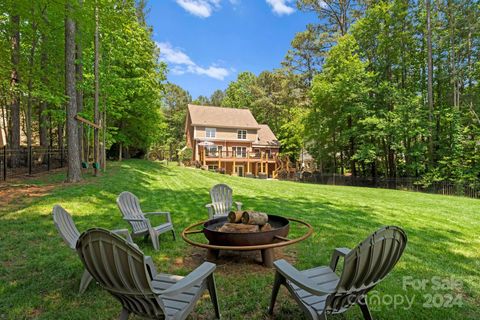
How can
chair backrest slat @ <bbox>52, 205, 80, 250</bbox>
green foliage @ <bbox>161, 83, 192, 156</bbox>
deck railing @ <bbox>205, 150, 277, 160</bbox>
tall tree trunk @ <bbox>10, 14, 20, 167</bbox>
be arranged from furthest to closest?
green foliage @ <bbox>161, 83, 192, 156</bbox> → deck railing @ <bbox>205, 150, 277, 160</bbox> → tall tree trunk @ <bbox>10, 14, 20, 167</bbox> → chair backrest slat @ <bbox>52, 205, 80, 250</bbox>

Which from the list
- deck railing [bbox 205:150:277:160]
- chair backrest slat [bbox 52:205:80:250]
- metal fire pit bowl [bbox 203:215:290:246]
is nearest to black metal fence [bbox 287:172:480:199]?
deck railing [bbox 205:150:277:160]

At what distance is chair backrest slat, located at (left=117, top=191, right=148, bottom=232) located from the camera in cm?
469

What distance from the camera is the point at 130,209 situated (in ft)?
16.3

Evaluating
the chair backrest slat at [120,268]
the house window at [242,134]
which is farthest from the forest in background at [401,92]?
the chair backrest slat at [120,268]

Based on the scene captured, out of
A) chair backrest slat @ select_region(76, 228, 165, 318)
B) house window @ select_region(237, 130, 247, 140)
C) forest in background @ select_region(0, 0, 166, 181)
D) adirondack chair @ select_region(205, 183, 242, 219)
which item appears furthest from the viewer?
house window @ select_region(237, 130, 247, 140)

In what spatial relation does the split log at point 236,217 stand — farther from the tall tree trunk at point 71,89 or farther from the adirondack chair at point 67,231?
the tall tree trunk at point 71,89

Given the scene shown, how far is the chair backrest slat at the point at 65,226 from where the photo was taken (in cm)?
310

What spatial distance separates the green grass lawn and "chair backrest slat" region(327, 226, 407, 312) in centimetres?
75

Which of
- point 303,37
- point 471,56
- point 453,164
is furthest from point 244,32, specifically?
point 453,164

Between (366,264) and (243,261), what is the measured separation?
91.1 inches

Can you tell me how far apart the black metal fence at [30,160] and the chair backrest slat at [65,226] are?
799cm

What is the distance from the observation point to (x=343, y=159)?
80.5 ft

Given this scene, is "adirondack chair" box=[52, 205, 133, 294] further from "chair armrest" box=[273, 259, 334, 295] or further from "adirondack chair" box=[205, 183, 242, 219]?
"adirondack chair" box=[205, 183, 242, 219]

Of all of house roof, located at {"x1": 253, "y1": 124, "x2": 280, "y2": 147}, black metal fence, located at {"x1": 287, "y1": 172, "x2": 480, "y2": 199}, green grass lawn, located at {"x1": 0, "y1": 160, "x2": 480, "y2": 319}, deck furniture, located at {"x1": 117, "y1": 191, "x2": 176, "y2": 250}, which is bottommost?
black metal fence, located at {"x1": 287, "y1": 172, "x2": 480, "y2": 199}
